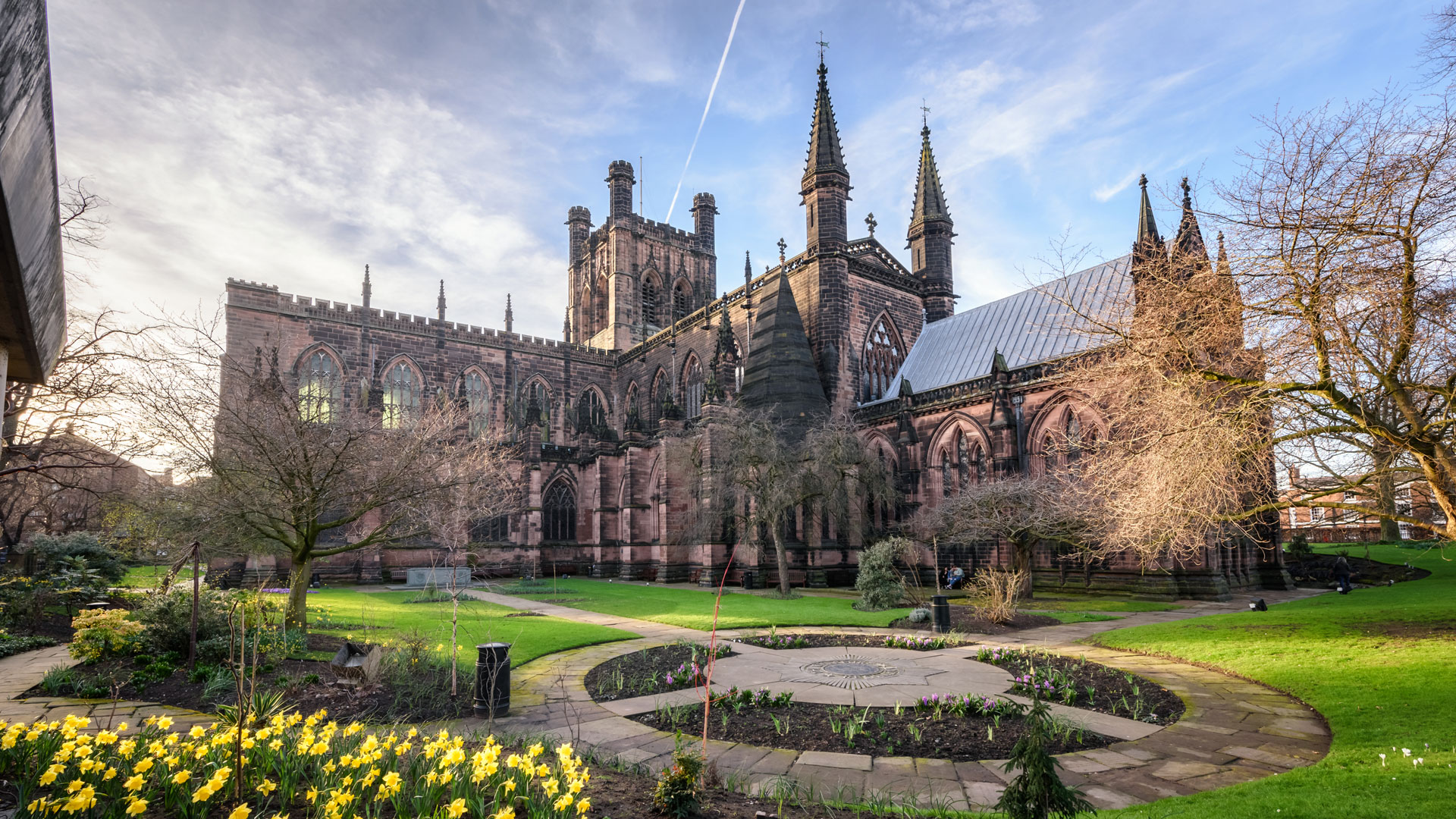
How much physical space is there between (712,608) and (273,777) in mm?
A: 14722

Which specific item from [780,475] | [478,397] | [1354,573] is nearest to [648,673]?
[780,475]

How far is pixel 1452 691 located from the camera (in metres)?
7.21

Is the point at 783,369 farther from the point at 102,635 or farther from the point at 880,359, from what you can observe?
the point at 102,635

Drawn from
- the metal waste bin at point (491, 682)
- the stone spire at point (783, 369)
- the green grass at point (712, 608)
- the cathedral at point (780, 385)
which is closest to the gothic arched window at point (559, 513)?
the cathedral at point (780, 385)

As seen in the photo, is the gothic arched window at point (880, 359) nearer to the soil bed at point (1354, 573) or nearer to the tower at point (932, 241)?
the tower at point (932, 241)

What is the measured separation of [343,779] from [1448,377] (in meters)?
11.9

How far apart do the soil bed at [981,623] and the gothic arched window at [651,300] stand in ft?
128

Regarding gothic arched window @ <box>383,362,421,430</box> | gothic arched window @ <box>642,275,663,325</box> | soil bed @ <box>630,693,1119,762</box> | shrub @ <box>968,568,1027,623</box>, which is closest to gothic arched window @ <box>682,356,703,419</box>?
gothic arched window @ <box>642,275,663,325</box>

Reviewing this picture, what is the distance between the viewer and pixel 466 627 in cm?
1387

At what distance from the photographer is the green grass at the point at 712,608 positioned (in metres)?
15.5

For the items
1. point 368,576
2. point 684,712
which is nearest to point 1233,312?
point 684,712

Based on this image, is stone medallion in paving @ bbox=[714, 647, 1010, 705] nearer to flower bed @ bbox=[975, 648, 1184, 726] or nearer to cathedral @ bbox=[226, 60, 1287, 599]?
flower bed @ bbox=[975, 648, 1184, 726]

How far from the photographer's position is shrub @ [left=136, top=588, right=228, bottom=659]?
383 inches

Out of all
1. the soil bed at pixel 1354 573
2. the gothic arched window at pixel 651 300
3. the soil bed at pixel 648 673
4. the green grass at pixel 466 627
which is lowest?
the soil bed at pixel 1354 573
